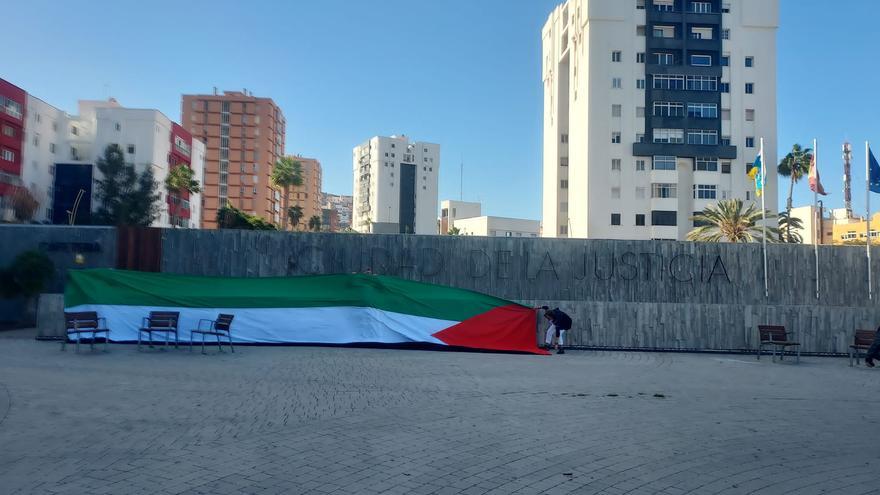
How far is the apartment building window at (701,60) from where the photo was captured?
213 ft

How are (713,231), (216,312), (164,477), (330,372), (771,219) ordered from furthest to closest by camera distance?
(771,219) < (713,231) < (216,312) < (330,372) < (164,477)

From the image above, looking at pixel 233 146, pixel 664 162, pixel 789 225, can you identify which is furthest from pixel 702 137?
pixel 233 146

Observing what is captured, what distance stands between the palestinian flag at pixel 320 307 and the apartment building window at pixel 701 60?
5489cm

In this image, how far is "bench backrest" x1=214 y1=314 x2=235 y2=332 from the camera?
16.5m

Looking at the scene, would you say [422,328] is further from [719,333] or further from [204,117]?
[204,117]

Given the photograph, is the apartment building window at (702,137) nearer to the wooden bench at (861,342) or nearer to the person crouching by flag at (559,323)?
→ the wooden bench at (861,342)

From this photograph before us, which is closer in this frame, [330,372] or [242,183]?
[330,372]

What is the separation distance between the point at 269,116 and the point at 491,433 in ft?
377

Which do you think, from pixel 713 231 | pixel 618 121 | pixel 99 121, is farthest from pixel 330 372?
pixel 99 121

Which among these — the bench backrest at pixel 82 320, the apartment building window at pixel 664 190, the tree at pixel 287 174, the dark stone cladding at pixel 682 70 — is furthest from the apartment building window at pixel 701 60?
the bench backrest at pixel 82 320

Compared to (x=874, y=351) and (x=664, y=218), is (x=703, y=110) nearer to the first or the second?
(x=664, y=218)

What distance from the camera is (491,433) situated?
8008mm

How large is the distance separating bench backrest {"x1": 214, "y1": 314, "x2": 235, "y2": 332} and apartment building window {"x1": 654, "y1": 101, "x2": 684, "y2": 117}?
56.3 m

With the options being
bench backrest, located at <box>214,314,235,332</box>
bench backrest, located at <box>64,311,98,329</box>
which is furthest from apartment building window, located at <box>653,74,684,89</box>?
bench backrest, located at <box>64,311,98,329</box>
